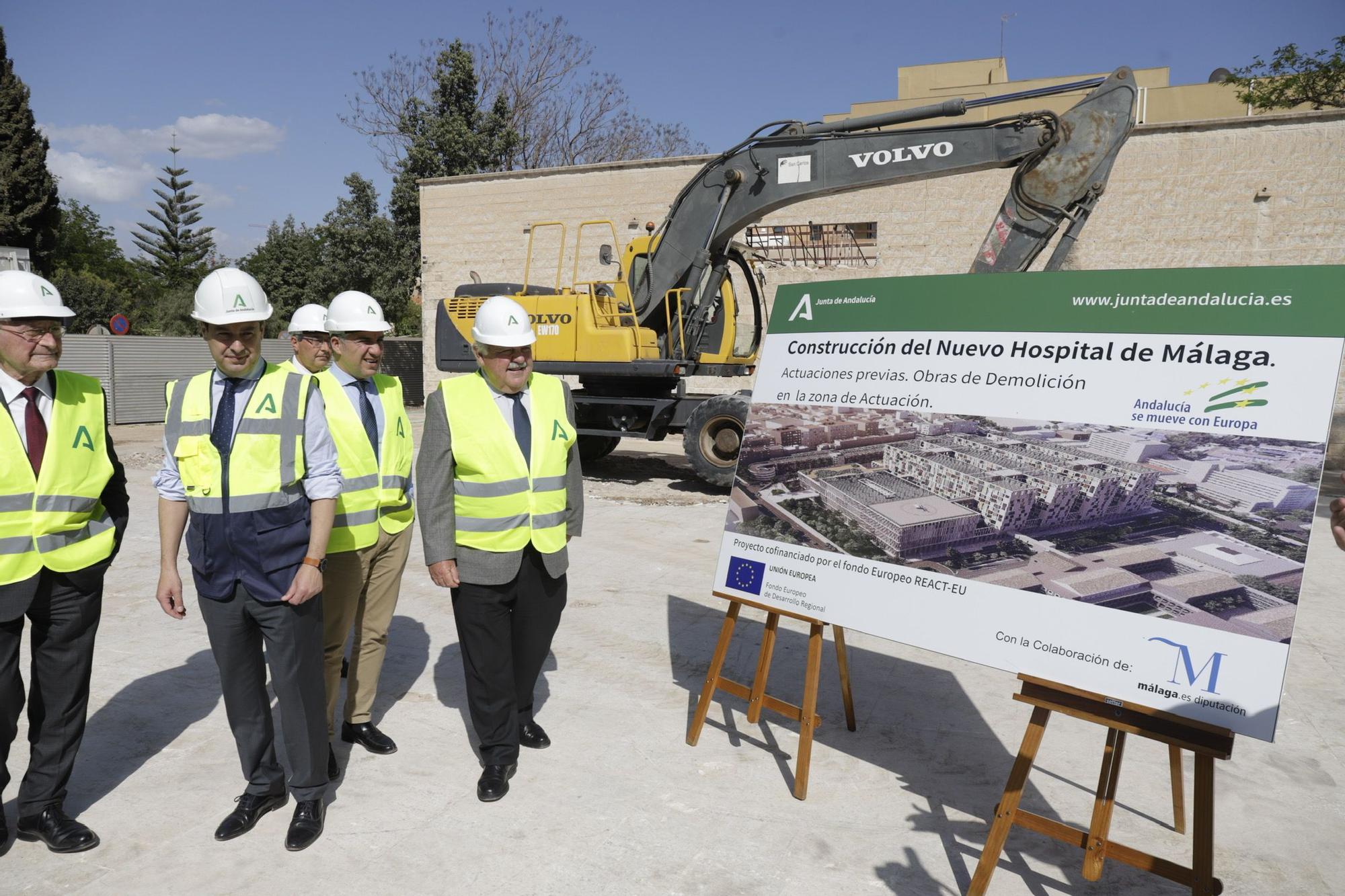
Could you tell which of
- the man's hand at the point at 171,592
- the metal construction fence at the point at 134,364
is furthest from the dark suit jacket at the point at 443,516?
the metal construction fence at the point at 134,364

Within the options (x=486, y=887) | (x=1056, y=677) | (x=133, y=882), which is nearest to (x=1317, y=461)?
(x=1056, y=677)

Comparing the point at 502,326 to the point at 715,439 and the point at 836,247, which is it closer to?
the point at 715,439

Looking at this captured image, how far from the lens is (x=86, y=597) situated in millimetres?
2924

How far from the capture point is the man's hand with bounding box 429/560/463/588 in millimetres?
3199

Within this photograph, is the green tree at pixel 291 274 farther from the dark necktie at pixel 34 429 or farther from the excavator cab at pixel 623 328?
the dark necktie at pixel 34 429

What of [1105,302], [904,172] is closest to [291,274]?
[904,172]

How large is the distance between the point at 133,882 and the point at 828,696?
9.94 feet

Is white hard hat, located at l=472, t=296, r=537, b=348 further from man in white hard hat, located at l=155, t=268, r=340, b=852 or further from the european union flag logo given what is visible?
the european union flag logo

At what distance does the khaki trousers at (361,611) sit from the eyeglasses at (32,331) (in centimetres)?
125

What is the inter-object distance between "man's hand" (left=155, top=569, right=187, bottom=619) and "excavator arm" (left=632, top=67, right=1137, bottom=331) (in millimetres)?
5938

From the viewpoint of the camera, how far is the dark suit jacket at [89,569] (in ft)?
8.86

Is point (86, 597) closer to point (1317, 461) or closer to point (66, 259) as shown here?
point (1317, 461)

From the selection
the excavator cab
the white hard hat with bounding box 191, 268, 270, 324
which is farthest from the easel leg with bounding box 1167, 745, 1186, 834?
the excavator cab

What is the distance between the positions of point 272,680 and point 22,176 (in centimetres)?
3428
